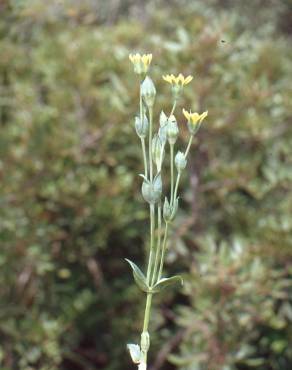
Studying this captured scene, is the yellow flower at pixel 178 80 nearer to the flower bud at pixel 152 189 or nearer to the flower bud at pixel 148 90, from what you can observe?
the flower bud at pixel 148 90

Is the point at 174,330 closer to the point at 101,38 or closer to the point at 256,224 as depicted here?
the point at 256,224

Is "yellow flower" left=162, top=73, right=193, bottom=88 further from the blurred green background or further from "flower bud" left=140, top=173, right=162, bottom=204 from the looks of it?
the blurred green background

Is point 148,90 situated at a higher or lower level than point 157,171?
higher

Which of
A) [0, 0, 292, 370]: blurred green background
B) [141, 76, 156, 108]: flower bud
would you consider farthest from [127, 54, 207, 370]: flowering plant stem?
[0, 0, 292, 370]: blurred green background

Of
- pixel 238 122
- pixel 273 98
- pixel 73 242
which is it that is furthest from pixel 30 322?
pixel 273 98

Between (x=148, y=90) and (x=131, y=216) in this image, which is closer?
(x=148, y=90)

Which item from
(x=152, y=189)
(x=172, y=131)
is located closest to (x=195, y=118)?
(x=172, y=131)

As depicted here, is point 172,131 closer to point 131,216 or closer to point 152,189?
point 152,189

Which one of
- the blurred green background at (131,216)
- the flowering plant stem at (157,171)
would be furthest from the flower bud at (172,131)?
the blurred green background at (131,216)
